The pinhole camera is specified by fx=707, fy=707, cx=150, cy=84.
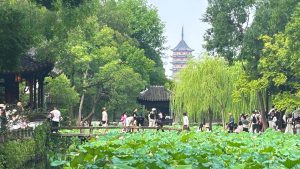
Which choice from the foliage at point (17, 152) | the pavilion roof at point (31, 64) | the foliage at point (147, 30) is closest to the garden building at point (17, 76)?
the pavilion roof at point (31, 64)

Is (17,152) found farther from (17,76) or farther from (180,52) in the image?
(180,52)

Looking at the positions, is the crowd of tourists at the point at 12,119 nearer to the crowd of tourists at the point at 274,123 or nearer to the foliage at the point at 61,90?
the crowd of tourists at the point at 274,123

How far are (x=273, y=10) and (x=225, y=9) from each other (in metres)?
5.09

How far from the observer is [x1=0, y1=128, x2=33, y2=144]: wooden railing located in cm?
1578

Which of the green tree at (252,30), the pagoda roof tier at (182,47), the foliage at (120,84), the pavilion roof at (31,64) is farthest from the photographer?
the pagoda roof tier at (182,47)

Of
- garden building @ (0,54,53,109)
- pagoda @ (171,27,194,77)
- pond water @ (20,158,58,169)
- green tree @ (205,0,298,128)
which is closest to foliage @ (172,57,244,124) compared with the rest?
green tree @ (205,0,298,128)

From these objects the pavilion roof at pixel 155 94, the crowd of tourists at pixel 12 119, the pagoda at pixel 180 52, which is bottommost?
the crowd of tourists at pixel 12 119

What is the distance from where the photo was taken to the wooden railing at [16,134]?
15781 millimetres

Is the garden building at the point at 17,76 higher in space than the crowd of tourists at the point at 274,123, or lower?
higher

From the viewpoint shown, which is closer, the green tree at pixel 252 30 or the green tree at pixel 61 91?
the green tree at pixel 252 30

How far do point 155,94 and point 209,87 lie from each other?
9488 millimetres

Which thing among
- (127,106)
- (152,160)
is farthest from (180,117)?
(152,160)

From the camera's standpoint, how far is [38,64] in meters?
25.0

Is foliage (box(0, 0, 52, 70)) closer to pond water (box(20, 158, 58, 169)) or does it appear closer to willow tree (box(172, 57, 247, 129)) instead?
pond water (box(20, 158, 58, 169))
